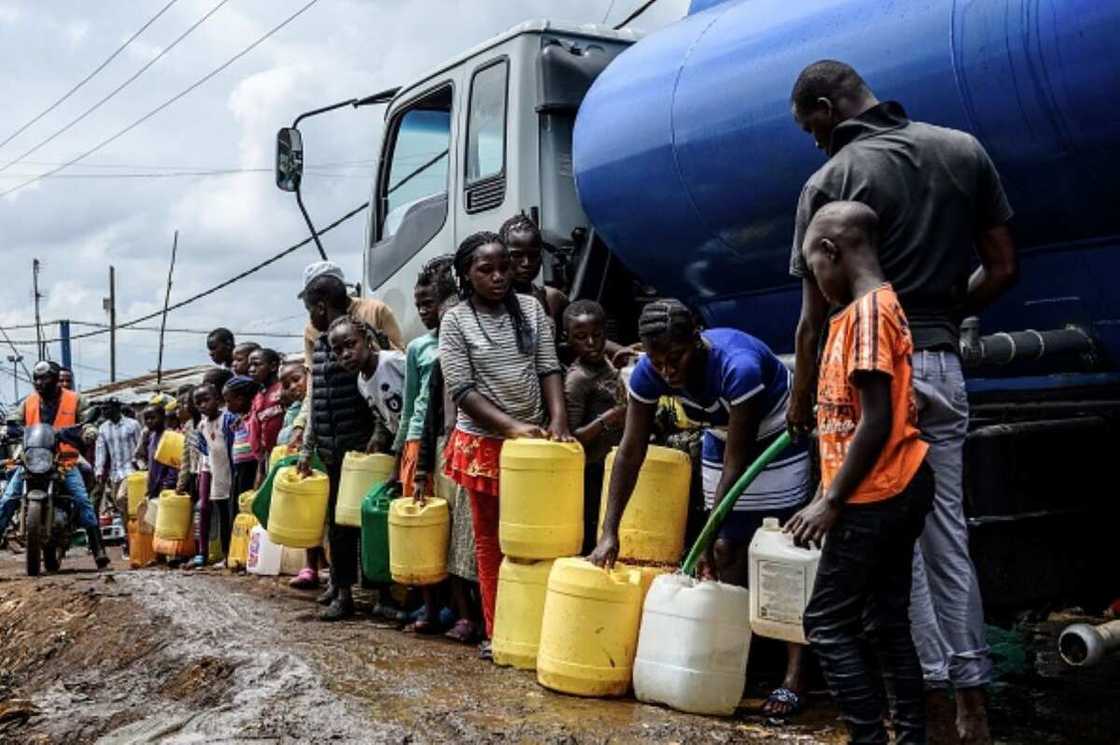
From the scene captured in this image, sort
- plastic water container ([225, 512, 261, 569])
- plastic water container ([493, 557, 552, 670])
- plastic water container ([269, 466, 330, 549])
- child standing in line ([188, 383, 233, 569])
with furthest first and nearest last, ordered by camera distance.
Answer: child standing in line ([188, 383, 233, 569]), plastic water container ([225, 512, 261, 569]), plastic water container ([269, 466, 330, 549]), plastic water container ([493, 557, 552, 670])

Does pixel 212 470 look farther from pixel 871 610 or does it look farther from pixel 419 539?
pixel 871 610

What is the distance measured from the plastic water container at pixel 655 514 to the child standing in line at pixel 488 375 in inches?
20.5

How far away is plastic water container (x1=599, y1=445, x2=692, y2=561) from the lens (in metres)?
4.54

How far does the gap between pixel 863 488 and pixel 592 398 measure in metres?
2.23

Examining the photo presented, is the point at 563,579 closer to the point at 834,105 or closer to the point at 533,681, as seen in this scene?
the point at 533,681

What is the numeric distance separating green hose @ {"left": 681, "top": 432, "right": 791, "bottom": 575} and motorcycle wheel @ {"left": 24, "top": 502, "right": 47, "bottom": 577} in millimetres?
7375

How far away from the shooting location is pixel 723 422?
421cm

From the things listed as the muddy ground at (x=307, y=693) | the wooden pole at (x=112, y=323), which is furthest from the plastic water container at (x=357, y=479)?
the wooden pole at (x=112, y=323)

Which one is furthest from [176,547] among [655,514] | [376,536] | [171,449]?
[655,514]

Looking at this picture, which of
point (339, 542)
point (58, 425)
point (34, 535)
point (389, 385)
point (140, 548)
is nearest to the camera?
point (389, 385)

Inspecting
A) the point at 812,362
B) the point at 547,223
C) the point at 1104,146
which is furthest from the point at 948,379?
the point at 547,223

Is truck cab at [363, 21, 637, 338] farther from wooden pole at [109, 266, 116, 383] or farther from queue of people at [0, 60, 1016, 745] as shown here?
wooden pole at [109, 266, 116, 383]

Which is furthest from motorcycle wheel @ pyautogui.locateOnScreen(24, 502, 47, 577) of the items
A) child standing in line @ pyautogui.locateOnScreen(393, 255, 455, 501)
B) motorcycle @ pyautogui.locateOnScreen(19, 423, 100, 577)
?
child standing in line @ pyautogui.locateOnScreen(393, 255, 455, 501)

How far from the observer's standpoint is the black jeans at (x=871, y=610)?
3002 mm
